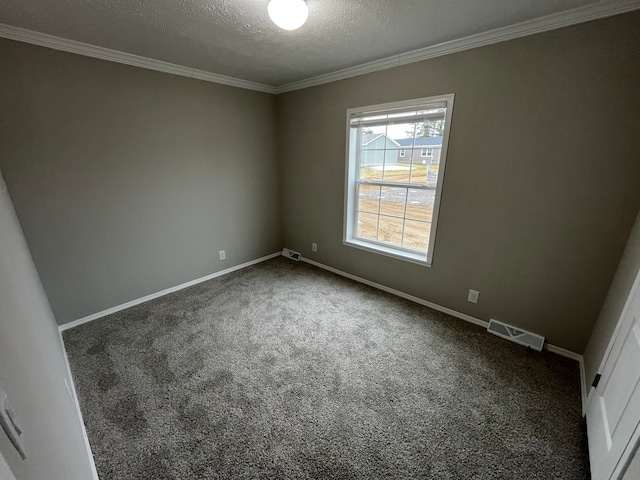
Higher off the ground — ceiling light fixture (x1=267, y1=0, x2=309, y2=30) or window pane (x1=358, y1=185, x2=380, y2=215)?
ceiling light fixture (x1=267, y1=0, x2=309, y2=30)

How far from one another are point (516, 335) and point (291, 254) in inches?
109

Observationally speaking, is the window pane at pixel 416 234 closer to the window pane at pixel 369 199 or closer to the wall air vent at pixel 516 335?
the window pane at pixel 369 199

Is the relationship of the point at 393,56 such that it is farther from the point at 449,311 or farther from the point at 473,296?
the point at 449,311

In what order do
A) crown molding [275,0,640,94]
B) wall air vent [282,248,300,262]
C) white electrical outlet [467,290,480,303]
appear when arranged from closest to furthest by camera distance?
crown molding [275,0,640,94] < white electrical outlet [467,290,480,303] < wall air vent [282,248,300,262]

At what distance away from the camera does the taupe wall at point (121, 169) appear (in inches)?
78.4

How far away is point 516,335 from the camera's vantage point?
216 cm

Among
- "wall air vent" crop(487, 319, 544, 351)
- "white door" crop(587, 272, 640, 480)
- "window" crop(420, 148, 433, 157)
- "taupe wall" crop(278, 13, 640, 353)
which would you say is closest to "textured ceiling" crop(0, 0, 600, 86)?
"taupe wall" crop(278, 13, 640, 353)

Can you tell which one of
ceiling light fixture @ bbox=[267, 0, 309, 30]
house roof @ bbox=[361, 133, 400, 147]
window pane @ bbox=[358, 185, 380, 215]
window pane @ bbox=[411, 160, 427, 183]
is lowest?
window pane @ bbox=[358, 185, 380, 215]

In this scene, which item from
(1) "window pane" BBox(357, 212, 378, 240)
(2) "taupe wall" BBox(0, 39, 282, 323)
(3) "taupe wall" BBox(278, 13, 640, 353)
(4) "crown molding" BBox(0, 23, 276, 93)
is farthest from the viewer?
(1) "window pane" BBox(357, 212, 378, 240)

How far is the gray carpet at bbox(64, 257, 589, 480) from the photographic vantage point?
1.33 m

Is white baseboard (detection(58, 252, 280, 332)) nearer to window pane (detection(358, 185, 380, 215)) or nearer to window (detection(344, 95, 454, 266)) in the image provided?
window (detection(344, 95, 454, 266))

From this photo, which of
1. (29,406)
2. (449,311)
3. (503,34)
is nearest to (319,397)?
(29,406)

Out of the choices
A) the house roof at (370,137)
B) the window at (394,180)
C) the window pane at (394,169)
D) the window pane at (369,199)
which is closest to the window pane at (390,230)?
the window at (394,180)

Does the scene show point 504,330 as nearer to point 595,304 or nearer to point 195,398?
point 595,304
